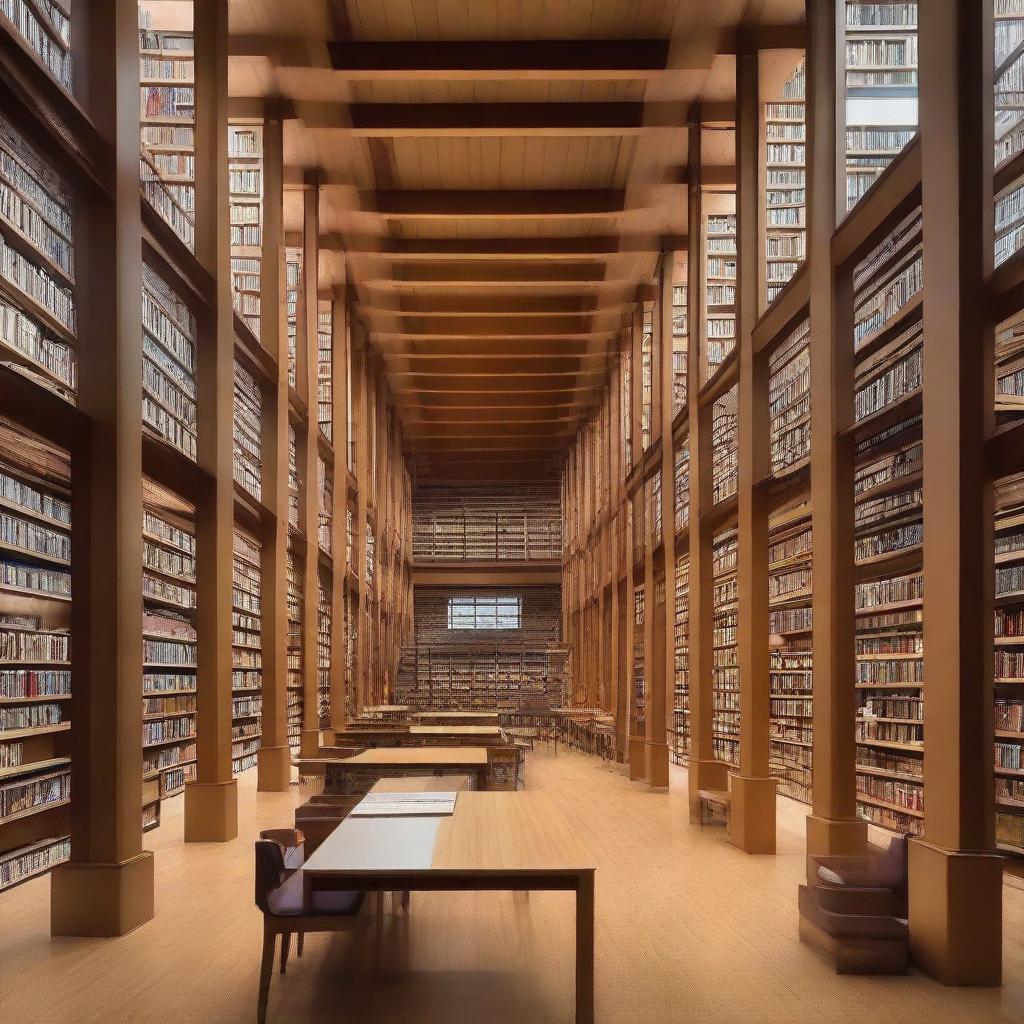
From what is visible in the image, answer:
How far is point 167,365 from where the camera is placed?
29.6 feet

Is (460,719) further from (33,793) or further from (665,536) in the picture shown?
(33,793)

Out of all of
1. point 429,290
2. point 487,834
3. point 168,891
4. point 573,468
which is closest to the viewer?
point 487,834

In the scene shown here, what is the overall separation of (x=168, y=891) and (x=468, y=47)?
6.63 metres

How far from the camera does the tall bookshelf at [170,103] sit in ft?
29.0

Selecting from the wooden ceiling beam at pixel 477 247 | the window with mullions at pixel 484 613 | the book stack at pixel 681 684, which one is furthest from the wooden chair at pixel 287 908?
the window with mullions at pixel 484 613

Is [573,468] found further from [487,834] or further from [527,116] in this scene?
[487,834]

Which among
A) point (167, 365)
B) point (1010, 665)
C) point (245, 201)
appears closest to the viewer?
point (1010, 665)

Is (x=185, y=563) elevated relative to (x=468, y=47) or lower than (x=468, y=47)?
lower

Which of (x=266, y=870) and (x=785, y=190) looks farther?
(x=785, y=190)

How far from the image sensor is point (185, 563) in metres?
10.1

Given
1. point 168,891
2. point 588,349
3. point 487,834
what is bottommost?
point 168,891

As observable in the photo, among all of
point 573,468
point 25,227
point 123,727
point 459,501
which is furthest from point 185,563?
point 459,501

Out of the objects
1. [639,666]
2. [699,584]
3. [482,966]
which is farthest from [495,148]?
[639,666]

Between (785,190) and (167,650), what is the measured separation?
7.00 meters
